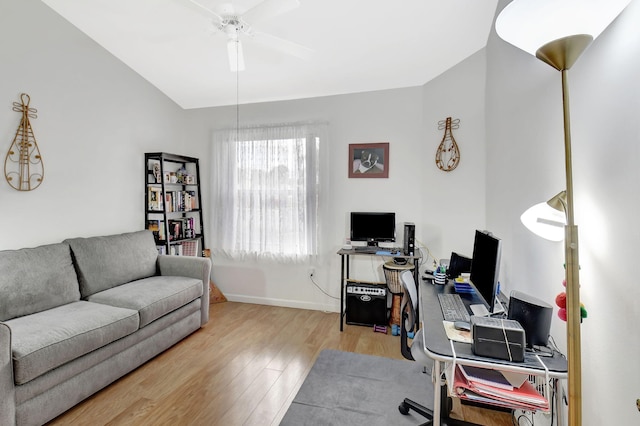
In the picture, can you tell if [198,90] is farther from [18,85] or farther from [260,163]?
[18,85]

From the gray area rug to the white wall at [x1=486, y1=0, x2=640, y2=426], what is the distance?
104 centimetres

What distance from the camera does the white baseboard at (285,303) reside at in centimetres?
359

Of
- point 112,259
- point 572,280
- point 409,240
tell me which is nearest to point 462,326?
point 572,280

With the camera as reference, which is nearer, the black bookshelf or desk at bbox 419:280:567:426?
desk at bbox 419:280:567:426

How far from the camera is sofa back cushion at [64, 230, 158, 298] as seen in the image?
8.37ft

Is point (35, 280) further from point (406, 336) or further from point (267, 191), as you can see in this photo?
point (406, 336)

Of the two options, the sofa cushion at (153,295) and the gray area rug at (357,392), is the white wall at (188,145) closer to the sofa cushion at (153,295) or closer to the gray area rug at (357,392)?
the sofa cushion at (153,295)

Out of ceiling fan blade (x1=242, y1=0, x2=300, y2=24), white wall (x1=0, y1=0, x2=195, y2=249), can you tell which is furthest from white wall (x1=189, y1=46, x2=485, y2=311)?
ceiling fan blade (x1=242, y1=0, x2=300, y2=24)

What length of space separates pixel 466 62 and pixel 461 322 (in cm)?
260

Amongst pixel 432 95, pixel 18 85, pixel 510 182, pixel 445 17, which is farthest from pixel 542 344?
pixel 18 85

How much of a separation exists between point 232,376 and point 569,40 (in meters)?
2.59

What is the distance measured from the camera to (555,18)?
793 mm

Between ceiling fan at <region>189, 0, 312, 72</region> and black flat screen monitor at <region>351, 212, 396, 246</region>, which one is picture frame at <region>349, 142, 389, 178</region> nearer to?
black flat screen monitor at <region>351, 212, 396, 246</region>

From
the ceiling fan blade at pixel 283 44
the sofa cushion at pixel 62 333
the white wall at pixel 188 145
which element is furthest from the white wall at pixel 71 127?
the ceiling fan blade at pixel 283 44
